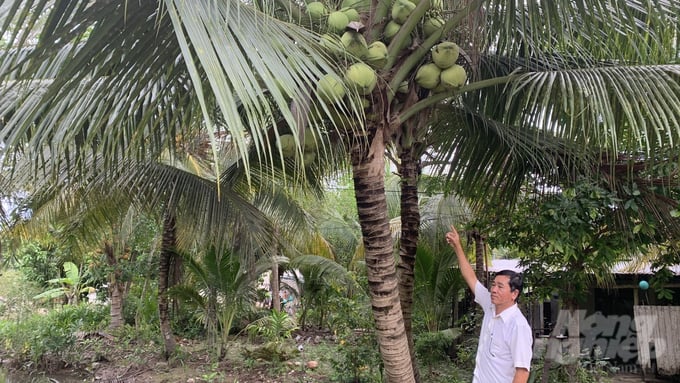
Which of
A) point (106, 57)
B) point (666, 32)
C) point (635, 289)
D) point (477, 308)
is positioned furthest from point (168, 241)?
point (635, 289)

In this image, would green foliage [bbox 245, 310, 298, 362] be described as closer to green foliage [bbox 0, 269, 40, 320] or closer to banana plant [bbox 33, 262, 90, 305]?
banana plant [bbox 33, 262, 90, 305]

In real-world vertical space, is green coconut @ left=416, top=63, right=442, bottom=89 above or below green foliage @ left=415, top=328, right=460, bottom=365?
above

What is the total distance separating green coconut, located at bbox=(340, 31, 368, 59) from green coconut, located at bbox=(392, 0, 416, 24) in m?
0.32

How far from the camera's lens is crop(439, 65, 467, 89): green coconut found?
2875mm

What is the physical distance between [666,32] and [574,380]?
457cm

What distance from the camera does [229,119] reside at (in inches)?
53.6

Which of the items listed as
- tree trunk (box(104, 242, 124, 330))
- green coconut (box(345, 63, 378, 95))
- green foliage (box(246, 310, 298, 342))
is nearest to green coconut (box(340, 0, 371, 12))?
green coconut (box(345, 63, 378, 95))

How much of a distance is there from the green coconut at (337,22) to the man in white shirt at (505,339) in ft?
5.48

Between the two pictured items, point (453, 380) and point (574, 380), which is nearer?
point (574, 380)

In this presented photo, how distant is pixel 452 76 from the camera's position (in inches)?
113

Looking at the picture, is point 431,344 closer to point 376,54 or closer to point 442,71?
point 442,71

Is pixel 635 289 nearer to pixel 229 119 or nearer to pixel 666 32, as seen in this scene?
pixel 666 32

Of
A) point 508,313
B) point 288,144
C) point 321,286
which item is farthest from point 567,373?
point 321,286

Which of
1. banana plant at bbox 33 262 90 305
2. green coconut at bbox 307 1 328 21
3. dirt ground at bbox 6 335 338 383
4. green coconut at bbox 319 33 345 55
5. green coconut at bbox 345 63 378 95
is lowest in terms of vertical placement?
dirt ground at bbox 6 335 338 383
